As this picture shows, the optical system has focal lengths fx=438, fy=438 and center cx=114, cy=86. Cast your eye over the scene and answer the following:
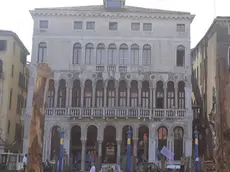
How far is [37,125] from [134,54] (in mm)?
27491

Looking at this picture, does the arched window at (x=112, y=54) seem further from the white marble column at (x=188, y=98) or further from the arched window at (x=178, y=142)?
the arched window at (x=178, y=142)

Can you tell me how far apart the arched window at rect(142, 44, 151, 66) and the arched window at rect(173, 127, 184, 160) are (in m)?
6.65

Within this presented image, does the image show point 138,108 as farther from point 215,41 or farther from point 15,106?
point 15,106

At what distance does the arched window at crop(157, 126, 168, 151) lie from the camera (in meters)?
39.8

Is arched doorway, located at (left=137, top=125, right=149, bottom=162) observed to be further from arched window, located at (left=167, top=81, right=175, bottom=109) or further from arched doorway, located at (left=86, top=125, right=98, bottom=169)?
arched doorway, located at (left=86, top=125, right=98, bottom=169)

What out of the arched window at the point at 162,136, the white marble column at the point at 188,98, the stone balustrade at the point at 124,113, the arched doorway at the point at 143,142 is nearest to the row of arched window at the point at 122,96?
the white marble column at the point at 188,98

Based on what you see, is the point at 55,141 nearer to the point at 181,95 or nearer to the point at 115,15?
the point at 181,95

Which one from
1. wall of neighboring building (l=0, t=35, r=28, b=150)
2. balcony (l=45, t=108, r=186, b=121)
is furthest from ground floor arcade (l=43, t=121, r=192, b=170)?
wall of neighboring building (l=0, t=35, r=28, b=150)

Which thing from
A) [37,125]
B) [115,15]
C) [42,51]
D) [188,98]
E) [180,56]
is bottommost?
[37,125]

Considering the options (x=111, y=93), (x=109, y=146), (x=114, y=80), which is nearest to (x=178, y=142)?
(x=109, y=146)

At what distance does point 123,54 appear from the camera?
135ft

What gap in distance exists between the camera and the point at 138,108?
39281 millimetres

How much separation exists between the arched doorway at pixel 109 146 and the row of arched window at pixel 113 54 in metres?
6.53

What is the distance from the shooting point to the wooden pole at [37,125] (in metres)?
14.2
